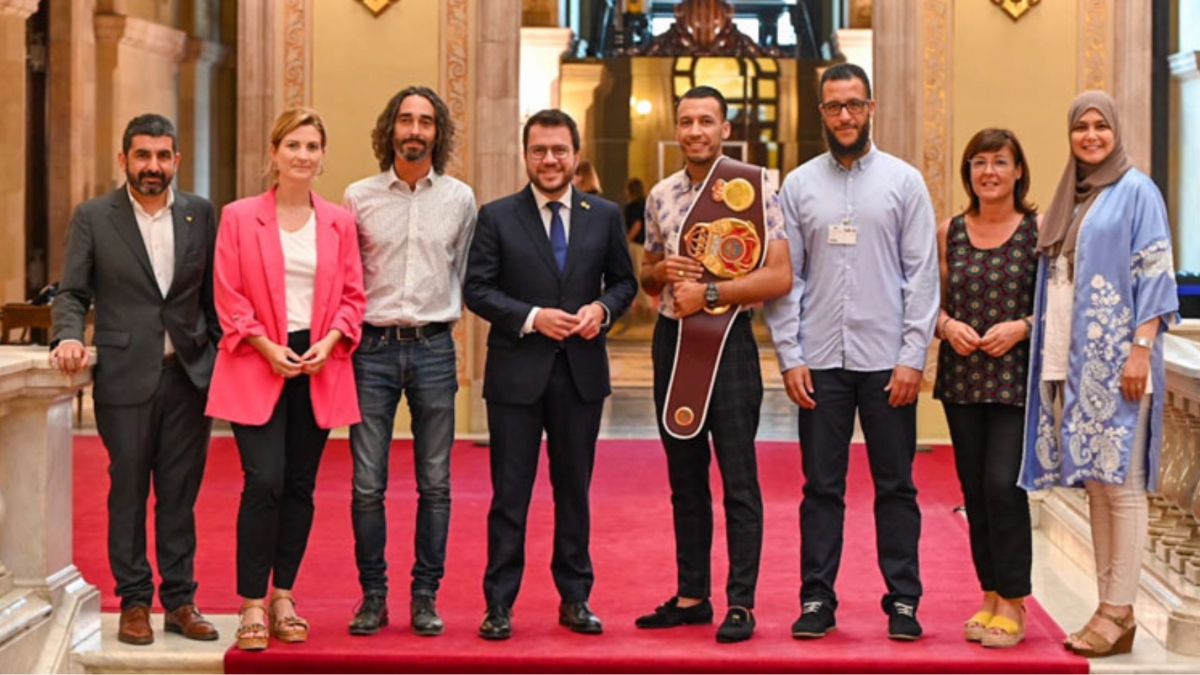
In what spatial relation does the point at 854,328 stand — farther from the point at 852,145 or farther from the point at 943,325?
the point at 852,145

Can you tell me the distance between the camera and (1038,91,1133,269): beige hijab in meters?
5.27

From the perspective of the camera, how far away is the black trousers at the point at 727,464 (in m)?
5.54

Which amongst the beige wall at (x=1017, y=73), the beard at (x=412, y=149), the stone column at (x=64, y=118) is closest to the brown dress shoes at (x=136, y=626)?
the beard at (x=412, y=149)

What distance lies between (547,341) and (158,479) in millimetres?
1318

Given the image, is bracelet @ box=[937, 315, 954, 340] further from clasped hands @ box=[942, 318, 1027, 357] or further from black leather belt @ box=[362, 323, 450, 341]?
black leather belt @ box=[362, 323, 450, 341]

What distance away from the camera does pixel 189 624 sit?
5.59 metres

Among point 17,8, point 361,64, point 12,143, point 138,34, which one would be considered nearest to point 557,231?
point 361,64

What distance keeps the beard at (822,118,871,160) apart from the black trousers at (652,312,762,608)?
603 millimetres

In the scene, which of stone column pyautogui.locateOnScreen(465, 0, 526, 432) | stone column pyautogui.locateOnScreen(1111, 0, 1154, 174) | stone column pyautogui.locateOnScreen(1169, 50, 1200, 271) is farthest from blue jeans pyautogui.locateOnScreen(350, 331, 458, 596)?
stone column pyautogui.locateOnScreen(1169, 50, 1200, 271)

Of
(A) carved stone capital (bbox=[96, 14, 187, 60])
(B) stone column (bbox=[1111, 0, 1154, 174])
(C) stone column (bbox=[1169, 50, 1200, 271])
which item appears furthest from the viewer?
(C) stone column (bbox=[1169, 50, 1200, 271])

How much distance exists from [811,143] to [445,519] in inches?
555

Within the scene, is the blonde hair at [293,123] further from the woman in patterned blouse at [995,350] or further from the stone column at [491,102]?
the stone column at [491,102]

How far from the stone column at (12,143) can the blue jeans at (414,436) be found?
923cm

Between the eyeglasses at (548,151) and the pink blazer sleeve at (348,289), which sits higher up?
the eyeglasses at (548,151)
